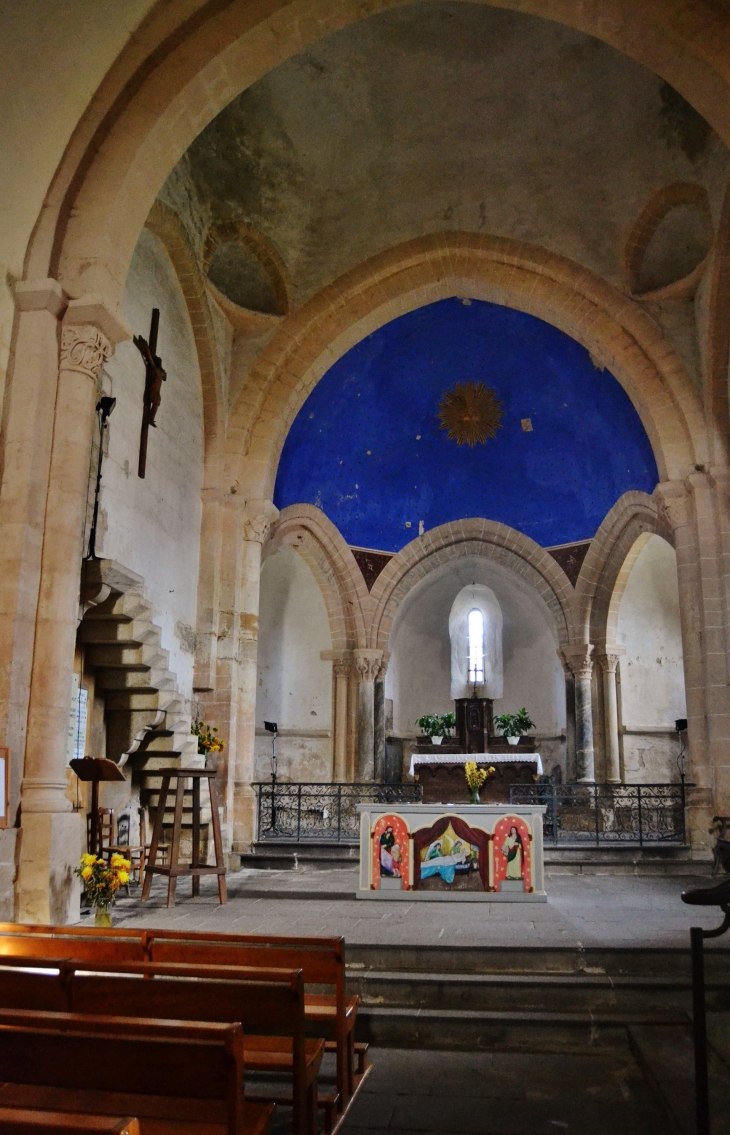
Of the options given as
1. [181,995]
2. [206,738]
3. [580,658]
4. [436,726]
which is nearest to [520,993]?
[181,995]

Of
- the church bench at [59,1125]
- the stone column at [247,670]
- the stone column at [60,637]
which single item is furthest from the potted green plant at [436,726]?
the church bench at [59,1125]

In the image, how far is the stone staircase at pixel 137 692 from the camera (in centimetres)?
950

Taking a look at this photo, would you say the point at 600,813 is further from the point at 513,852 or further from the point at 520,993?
the point at 520,993

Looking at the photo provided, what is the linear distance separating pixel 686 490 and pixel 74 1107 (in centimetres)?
1155

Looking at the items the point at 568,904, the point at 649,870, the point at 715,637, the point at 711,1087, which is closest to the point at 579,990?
the point at 711,1087

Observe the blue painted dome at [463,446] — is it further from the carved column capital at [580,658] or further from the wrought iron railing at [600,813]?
the wrought iron railing at [600,813]

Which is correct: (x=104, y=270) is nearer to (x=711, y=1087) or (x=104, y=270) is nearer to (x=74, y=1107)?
(x=74, y=1107)

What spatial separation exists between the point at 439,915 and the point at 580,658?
1053cm

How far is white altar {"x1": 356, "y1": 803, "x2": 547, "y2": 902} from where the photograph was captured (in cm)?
892

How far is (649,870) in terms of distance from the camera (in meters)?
11.5

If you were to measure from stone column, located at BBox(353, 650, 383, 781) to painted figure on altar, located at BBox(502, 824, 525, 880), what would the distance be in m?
Result: 8.79

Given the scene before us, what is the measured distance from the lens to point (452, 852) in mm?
9055

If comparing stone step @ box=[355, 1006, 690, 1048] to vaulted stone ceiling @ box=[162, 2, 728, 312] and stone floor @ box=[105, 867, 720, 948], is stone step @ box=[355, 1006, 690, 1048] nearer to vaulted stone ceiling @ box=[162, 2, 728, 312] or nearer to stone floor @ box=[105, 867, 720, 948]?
stone floor @ box=[105, 867, 720, 948]

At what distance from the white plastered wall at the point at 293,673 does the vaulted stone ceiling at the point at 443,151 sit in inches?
280
